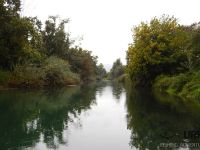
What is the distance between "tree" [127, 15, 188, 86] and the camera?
143ft

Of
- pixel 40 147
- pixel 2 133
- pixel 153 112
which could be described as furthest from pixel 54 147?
pixel 153 112

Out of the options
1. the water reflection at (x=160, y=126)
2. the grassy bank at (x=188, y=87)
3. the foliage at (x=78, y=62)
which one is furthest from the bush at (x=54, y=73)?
the water reflection at (x=160, y=126)

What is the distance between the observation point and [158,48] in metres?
43.8

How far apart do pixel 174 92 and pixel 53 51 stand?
126 ft

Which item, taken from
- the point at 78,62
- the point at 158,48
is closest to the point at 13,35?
the point at 158,48

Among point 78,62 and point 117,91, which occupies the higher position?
point 78,62

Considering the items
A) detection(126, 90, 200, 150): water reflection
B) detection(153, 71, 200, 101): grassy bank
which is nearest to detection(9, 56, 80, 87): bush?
detection(153, 71, 200, 101): grassy bank

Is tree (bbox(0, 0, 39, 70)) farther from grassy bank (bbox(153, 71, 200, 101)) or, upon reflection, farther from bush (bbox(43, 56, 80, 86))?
grassy bank (bbox(153, 71, 200, 101))

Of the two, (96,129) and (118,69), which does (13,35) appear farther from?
(118,69)

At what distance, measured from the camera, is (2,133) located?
12469mm

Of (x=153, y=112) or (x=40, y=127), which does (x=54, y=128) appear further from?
(x=153, y=112)

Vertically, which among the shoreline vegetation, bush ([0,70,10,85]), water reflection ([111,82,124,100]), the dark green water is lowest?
the dark green water

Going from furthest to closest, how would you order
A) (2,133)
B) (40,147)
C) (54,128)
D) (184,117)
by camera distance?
(184,117) < (54,128) < (2,133) < (40,147)

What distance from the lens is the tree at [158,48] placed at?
143 feet
